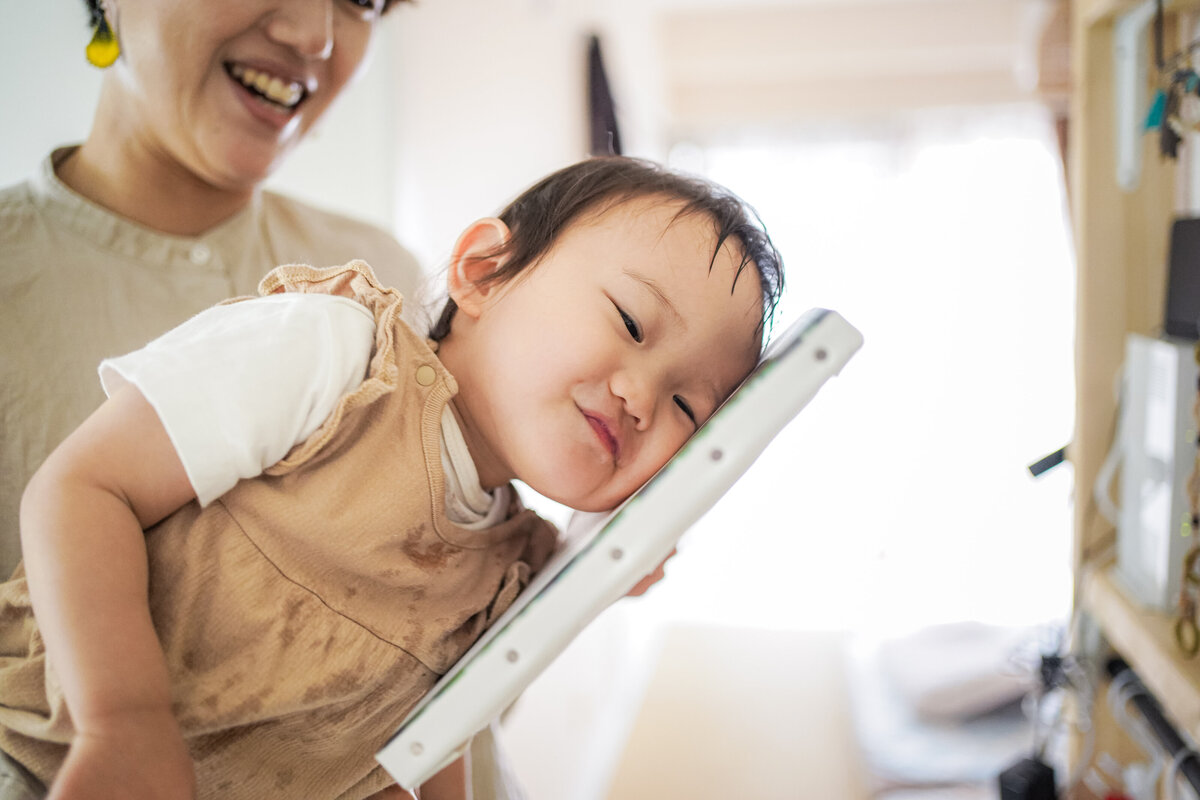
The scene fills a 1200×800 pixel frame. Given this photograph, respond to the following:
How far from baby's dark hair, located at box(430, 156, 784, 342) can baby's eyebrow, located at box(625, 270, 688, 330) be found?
5 cm

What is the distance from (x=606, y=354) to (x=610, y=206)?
0.13 metres

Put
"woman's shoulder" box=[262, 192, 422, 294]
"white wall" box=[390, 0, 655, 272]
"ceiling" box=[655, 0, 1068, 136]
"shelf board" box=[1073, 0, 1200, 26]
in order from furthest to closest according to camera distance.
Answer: "ceiling" box=[655, 0, 1068, 136]
"white wall" box=[390, 0, 655, 272]
"shelf board" box=[1073, 0, 1200, 26]
"woman's shoulder" box=[262, 192, 422, 294]

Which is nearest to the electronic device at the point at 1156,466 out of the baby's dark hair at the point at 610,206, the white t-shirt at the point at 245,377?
the baby's dark hair at the point at 610,206

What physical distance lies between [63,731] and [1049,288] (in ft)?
15.6

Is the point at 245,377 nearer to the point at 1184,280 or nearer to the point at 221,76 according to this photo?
the point at 221,76

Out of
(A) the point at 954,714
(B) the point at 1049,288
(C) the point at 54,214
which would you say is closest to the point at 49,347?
(C) the point at 54,214

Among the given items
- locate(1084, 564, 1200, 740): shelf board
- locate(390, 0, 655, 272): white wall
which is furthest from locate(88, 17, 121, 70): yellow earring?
locate(1084, 564, 1200, 740): shelf board

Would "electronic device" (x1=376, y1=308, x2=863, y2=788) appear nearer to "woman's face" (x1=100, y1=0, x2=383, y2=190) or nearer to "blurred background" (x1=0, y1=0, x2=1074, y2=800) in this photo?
"woman's face" (x1=100, y1=0, x2=383, y2=190)

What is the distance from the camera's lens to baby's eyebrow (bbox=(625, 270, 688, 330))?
57 cm

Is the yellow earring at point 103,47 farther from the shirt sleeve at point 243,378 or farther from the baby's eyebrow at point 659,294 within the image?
the baby's eyebrow at point 659,294

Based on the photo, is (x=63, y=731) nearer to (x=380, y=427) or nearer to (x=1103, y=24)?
(x=380, y=427)

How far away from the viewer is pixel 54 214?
52cm

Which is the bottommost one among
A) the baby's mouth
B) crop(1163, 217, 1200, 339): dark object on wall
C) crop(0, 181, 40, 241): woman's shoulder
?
crop(1163, 217, 1200, 339): dark object on wall

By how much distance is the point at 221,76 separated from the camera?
1.81ft
